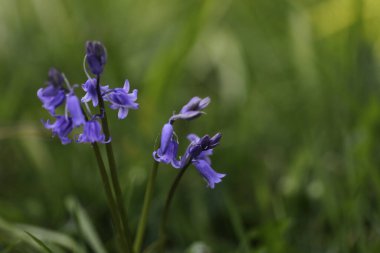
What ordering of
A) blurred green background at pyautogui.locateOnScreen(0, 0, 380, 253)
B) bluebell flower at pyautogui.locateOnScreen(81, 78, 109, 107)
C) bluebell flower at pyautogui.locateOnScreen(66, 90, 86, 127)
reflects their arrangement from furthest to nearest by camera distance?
1. blurred green background at pyautogui.locateOnScreen(0, 0, 380, 253)
2. bluebell flower at pyautogui.locateOnScreen(81, 78, 109, 107)
3. bluebell flower at pyautogui.locateOnScreen(66, 90, 86, 127)

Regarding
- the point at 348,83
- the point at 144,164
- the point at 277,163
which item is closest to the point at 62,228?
the point at 144,164

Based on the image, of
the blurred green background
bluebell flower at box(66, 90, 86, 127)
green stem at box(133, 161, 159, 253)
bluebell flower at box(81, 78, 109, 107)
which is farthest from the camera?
the blurred green background

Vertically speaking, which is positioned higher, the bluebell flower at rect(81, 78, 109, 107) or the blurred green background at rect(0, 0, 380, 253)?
the bluebell flower at rect(81, 78, 109, 107)

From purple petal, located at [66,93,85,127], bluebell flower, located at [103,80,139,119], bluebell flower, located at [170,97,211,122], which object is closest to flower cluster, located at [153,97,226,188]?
bluebell flower, located at [170,97,211,122]

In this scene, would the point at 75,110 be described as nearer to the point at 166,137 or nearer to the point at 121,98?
the point at 121,98

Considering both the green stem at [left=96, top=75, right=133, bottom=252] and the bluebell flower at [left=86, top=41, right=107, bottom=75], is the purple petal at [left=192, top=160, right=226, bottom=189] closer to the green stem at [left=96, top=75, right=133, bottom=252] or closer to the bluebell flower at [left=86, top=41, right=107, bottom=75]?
the green stem at [left=96, top=75, right=133, bottom=252]

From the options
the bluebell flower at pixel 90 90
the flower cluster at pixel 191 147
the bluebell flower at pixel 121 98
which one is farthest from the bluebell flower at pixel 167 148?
the bluebell flower at pixel 90 90

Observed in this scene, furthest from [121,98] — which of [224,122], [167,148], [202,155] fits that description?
[224,122]
